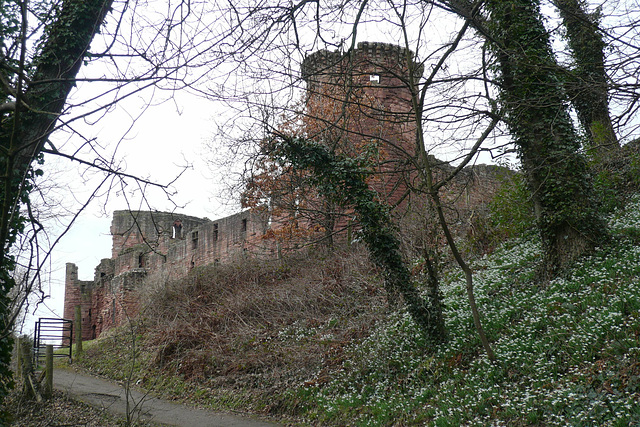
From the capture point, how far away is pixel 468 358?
7957mm

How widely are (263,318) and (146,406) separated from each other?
344cm

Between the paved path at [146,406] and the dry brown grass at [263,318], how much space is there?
1.00 meters

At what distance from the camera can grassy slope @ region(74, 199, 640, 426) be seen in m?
6.03

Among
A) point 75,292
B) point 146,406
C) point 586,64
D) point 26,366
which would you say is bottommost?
point 146,406

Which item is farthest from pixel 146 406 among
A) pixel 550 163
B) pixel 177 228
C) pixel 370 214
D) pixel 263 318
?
pixel 177 228

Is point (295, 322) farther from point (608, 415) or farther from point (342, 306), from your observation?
point (608, 415)

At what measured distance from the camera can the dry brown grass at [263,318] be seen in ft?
35.1

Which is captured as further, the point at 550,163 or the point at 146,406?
the point at 146,406

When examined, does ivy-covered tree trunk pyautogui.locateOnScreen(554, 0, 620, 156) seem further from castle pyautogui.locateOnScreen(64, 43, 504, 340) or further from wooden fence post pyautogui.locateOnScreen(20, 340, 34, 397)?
wooden fence post pyautogui.locateOnScreen(20, 340, 34, 397)

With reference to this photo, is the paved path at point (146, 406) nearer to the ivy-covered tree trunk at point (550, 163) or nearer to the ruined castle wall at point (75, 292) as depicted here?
the ivy-covered tree trunk at point (550, 163)

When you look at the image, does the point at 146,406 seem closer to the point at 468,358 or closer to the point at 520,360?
the point at 468,358

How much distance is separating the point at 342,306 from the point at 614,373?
7.00 meters

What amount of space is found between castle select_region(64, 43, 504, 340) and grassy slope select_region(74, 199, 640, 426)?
86.6 inches

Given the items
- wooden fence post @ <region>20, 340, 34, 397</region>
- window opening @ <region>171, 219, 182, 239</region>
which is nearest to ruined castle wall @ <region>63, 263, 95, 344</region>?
window opening @ <region>171, 219, 182, 239</region>
